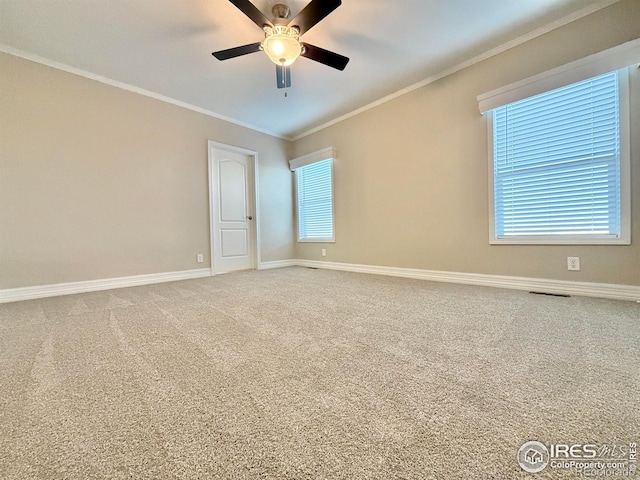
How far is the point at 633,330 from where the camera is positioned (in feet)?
4.83

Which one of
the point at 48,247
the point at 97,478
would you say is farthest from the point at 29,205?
the point at 97,478

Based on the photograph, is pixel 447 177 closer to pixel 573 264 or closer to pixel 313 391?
pixel 573 264

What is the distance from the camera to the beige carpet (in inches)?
26.3

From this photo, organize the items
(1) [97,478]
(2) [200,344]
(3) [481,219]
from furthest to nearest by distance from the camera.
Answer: (3) [481,219] < (2) [200,344] < (1) [97,478]

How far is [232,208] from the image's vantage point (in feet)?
14.1

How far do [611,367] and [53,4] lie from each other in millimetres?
4256

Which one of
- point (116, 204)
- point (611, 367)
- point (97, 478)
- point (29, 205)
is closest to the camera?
point (97, 478)

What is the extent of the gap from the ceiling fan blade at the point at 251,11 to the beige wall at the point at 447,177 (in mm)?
2115

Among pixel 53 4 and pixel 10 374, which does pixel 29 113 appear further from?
pixel 10 374

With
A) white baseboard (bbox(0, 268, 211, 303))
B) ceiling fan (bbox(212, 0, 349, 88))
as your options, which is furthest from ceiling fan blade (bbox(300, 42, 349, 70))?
white baseboard (bbox(0, 268, 211, 303))

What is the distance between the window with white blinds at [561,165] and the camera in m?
2.15

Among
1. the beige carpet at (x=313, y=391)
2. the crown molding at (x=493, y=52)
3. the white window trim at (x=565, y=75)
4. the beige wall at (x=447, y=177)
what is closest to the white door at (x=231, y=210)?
the beige wall at (x=447, y=177)

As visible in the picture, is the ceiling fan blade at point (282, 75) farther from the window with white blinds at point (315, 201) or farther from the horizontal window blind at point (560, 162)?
the horizontal window blind at point (560, 162)

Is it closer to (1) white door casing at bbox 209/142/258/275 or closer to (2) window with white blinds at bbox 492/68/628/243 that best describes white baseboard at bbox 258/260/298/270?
(1) white door casing at bbox 209/142/258/275
